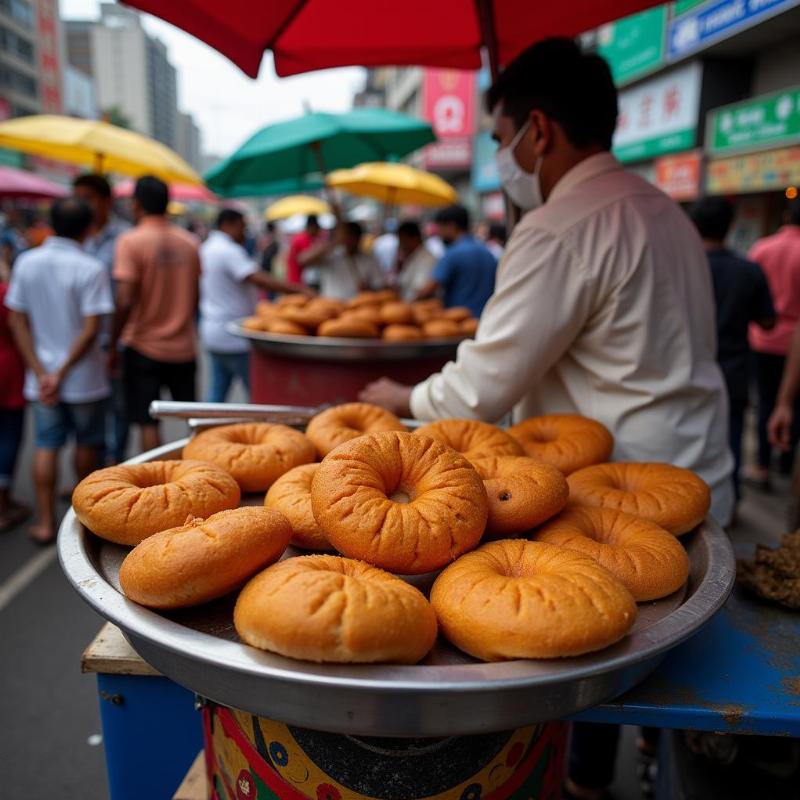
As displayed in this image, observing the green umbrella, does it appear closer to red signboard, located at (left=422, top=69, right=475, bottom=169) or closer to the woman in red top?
the woman in red top

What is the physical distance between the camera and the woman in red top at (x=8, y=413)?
14.9ft

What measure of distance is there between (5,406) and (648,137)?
954cm

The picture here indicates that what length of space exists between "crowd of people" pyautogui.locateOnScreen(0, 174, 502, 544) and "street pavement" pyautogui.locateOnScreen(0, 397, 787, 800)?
53 cm

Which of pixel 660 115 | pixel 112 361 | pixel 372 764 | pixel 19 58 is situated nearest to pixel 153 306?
pixel 112 361

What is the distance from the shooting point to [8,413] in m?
4.65

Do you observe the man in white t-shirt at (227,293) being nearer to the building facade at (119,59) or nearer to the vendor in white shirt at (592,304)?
the vendor in white shirt at (592,304)

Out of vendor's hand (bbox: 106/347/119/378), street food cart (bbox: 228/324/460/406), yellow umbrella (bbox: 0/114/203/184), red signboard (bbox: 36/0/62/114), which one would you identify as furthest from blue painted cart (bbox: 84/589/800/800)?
red signboard (bbox: 36/0/62/114)

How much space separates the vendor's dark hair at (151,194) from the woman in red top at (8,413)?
3.71 ft

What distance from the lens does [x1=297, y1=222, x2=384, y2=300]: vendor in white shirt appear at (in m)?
6.11

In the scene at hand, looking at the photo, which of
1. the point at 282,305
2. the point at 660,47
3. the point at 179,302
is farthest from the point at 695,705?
the point at 660,47

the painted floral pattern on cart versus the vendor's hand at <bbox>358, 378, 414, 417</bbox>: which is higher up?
the vendor's hand at <bbox>358, 378, 414, 417</bbox>

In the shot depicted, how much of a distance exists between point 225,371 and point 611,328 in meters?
4.99

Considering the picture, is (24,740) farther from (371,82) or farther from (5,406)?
(371,82)

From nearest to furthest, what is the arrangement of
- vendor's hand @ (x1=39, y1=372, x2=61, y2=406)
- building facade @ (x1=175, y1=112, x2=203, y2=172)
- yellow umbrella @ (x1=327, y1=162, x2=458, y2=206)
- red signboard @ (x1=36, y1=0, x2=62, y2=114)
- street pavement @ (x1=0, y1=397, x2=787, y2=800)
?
street pavement @ (x1=0, y1=397, x2=787, y2=800)
vendor's hand @ (x1=39, y1=372, x2=61, y2=406)
yellow umbrella @ (x1=327, y1=162, x2=458, y2=206)
red signboard @ (x1=36, y1=0, x2=62, y2=114)
building facade @ (x1=175, y1=112, x2=203, y2=172)
